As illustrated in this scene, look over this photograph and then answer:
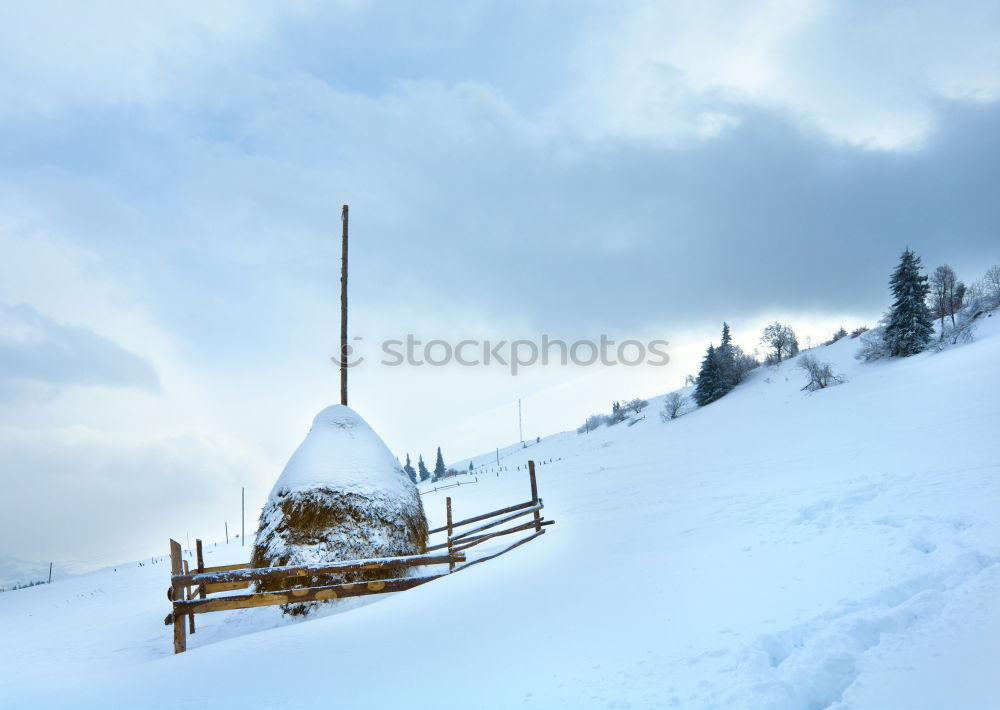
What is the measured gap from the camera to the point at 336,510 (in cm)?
944

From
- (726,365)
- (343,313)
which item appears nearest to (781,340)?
(726,365)

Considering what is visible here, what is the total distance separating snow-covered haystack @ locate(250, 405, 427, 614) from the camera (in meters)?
9.15

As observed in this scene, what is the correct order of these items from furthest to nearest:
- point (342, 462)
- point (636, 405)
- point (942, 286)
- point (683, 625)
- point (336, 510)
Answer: point (636, 405) → point (942, 286) → point (342, 462) → point (336, 510) → point (683, 625)

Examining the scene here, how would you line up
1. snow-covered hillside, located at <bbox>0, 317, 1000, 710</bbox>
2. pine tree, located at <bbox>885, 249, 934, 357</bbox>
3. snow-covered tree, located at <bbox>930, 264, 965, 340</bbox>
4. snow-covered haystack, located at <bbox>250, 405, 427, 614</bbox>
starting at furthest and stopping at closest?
snow-covered tree, located at <bbox>930, 264, 965, 340</bbox>, pine tree, located at <bbox>885, 249, 934, 357</bbox>, snow-covered haystack, located at <bbox>250, 405, 427, 614</bbox>, snow-covered hillside, located at <bbox>0, 317, 1000, 710</bbox>

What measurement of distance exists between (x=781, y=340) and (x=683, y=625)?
60.3 metres

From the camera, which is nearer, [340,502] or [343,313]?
[340,502]

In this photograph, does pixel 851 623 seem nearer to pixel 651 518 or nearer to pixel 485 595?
pixel 485 595

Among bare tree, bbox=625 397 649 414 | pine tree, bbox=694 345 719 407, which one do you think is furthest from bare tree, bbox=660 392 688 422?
bare tree, bbox=625 397 649 414

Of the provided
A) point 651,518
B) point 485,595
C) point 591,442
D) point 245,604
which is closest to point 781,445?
point 651,518

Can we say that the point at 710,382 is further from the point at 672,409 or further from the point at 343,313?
the point at 343,313

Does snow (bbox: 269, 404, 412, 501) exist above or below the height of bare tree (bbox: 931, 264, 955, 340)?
below

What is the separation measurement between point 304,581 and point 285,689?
176 inches

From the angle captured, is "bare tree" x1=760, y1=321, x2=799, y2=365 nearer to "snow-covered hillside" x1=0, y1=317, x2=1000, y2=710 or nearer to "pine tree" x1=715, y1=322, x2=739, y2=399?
"pine tree" x1=715, y1=322, x2=739, y2=399

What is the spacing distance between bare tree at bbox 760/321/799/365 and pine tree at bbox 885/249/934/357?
1993 centimetres
